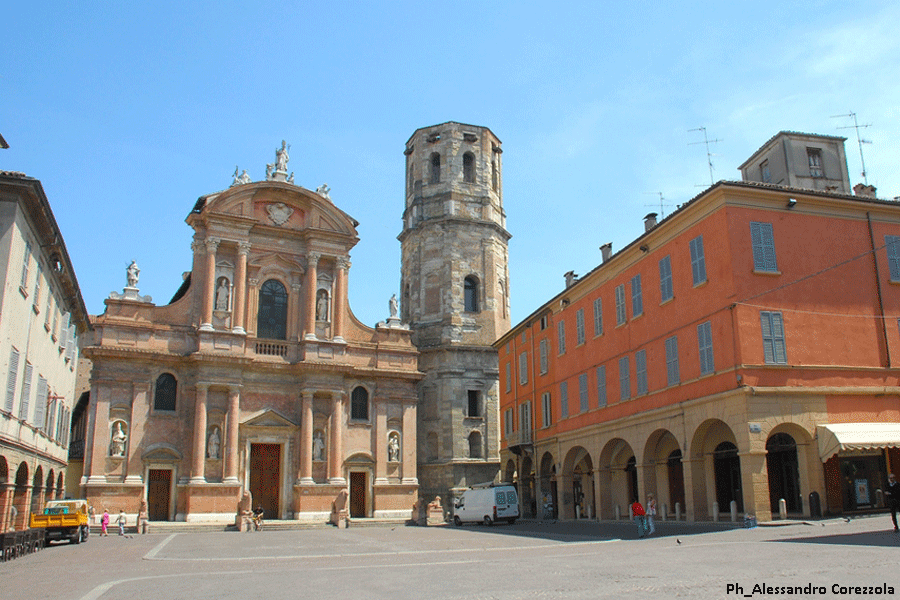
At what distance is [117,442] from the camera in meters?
33.2

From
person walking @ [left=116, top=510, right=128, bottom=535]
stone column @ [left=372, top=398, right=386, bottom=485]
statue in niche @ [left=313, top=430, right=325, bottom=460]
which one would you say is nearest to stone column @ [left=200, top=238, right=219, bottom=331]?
statue in niche @ [left=313, top=430, right=325, bottom=460]

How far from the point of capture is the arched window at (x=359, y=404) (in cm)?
3881

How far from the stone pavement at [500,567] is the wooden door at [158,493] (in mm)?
11992

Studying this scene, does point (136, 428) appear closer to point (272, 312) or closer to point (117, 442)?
point (117, 442)

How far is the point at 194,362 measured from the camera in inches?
1382

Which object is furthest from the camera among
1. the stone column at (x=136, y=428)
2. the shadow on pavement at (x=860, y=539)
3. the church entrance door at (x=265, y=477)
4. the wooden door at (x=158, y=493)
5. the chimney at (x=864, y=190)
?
the church entrance door at (x=265, y=477)

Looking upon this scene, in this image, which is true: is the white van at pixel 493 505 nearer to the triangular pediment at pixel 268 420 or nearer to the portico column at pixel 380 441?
the portico column at pixel 380 441

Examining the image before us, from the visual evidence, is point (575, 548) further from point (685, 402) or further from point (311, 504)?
point (311, 504)

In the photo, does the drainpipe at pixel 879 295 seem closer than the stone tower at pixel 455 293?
Yes

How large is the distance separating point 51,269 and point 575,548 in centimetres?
1847

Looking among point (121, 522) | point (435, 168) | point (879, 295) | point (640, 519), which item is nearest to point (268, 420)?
point (121, 522)

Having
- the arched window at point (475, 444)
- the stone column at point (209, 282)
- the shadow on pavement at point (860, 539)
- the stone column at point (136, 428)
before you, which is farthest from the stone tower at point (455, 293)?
the shadow on pavement at point (860, 539)

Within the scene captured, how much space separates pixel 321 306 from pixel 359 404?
5267 millimetres

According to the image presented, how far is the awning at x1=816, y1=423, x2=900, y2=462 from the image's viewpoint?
20484mm
